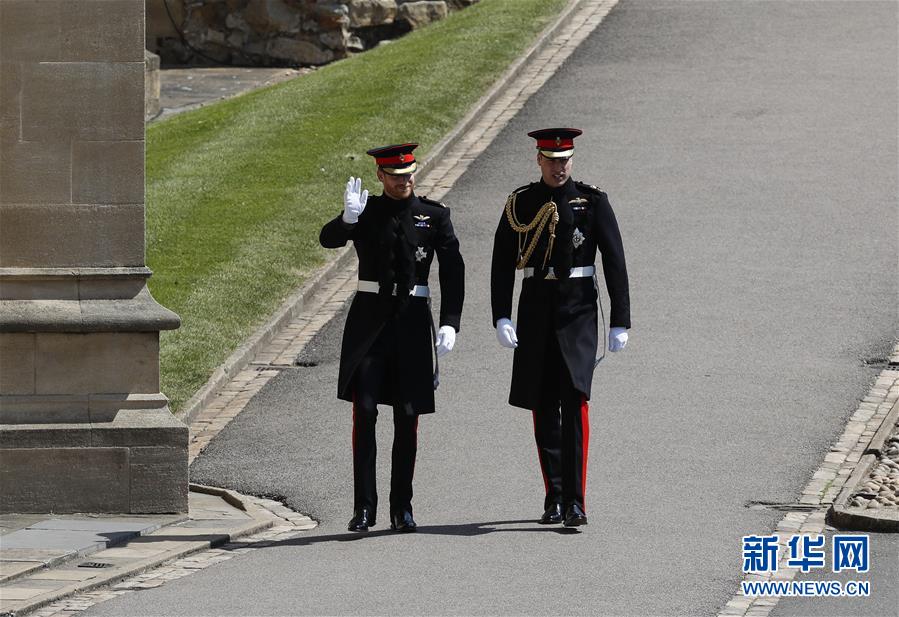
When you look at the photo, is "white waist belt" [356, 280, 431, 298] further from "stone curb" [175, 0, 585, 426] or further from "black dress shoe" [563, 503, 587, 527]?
"stone curb" [175, 0, 585, 426]

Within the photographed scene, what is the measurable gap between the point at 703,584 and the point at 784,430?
3.42m

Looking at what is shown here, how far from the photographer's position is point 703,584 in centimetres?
807

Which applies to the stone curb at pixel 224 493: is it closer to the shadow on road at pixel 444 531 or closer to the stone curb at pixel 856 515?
the shadow on road at pixel 444 531

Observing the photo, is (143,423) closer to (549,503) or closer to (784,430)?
(549,503)

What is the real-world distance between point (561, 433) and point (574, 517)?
459mm

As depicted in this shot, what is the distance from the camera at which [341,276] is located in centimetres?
1552

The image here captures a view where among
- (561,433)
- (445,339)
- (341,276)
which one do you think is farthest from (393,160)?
(341,276)

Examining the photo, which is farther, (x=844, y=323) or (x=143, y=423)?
(x=844, y=323)

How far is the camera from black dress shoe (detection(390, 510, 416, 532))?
9.20 m

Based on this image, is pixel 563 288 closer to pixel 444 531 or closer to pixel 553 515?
pixel 553 515

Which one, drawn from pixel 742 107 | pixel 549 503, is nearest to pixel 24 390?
pixel 549 503

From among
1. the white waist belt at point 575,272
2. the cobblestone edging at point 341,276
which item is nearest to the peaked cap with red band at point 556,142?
the white waist belt at point 575,272

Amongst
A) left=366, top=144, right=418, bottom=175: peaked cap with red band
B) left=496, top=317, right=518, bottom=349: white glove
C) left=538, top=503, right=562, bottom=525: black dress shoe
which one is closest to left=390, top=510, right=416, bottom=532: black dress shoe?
left=538, top=503, right=562, bottom=525: black dress shoe

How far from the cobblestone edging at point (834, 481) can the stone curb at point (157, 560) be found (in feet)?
9.09
